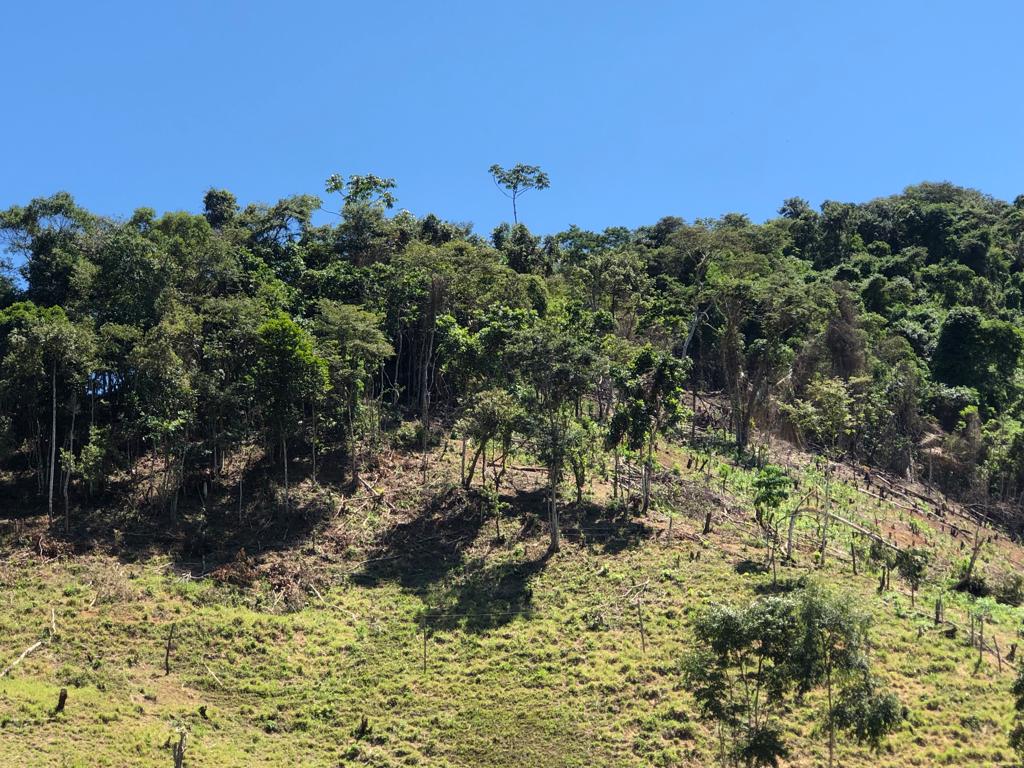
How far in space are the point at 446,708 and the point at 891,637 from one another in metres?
14.3

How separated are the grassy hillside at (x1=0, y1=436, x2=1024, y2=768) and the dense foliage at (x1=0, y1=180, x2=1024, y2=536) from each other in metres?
3.30

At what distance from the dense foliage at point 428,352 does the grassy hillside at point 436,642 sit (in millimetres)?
3297

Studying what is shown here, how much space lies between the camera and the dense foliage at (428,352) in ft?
115

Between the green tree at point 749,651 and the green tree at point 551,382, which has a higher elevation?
the green tree at point 551,382

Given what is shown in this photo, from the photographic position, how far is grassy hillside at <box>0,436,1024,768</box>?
2450cm

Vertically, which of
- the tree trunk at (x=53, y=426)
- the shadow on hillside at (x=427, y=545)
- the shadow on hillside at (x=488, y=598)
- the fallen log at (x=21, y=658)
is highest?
the tree trunk at (x=53, y=426)

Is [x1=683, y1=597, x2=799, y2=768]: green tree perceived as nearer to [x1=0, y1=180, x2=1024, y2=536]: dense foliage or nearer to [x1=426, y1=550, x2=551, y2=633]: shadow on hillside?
[x1=426, y1=550, x2=551, y2=633]: shadow on hillside

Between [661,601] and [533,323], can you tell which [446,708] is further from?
[533,323]

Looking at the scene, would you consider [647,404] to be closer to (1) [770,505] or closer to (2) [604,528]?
(2) [604,528]

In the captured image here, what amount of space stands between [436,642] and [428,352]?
18.7m

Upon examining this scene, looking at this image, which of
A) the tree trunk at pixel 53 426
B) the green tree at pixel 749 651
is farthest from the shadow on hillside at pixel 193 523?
the green tree at pixel 749 651

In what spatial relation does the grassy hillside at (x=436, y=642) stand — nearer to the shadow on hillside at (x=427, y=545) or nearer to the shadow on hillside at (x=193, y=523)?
the shadow on hillside at (x=427, y=545)

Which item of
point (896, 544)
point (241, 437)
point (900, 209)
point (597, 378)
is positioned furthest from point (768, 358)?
point (900, 209)

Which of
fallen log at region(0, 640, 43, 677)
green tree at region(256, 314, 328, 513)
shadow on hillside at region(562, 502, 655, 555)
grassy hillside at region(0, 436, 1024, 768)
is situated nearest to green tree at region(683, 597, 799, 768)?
grassy hillside at region(0, 436, 1024, 768)
